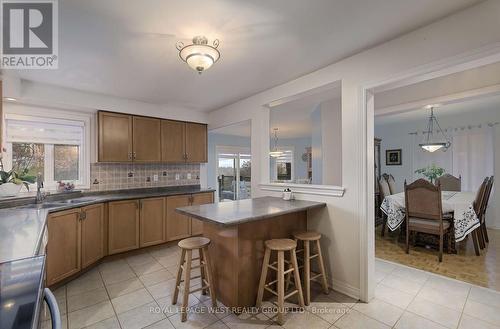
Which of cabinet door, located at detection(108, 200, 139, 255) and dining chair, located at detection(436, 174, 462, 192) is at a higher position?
dining chair, located at detection(436, 174, 462, 192)

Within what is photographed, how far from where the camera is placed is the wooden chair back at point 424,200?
3.13 metres

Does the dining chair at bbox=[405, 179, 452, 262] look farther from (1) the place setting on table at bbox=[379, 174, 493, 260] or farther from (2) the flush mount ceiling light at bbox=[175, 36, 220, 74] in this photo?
(2) the flush mount ceiling light at bbox=[175, 36, 220, 74]

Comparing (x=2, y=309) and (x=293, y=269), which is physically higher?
(x=2, y=309)

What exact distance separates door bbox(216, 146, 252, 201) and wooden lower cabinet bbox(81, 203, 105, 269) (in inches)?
146

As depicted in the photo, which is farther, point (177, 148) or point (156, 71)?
point (177, 148)

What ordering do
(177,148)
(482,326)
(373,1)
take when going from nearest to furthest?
(373,1) → (482,326) → (177,148)

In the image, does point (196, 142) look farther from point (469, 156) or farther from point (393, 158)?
point (469, 156)

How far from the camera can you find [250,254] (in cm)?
209

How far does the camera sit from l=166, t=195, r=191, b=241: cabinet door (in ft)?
12.2

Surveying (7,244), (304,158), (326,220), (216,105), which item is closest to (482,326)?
(326,220)

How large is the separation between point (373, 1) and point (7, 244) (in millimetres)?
2586

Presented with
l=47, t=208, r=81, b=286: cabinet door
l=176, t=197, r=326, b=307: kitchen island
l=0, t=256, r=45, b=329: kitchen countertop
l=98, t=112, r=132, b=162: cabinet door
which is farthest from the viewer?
l=98, t=112, r=132, b=162: cabinet door

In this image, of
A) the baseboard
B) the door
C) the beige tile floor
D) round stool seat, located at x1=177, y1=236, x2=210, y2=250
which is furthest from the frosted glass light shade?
the door

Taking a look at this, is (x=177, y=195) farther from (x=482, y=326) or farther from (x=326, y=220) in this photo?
(x=482, y=326)
